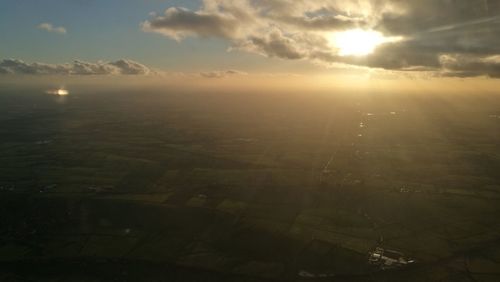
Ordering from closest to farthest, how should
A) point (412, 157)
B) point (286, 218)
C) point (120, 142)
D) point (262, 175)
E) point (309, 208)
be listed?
point (286, 218)
point (309, 208)
point (262, 175)
point (412, 157)
point (120, 142)

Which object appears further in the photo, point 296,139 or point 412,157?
point 296,139

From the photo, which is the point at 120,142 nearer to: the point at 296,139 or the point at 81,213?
the point at 296,139

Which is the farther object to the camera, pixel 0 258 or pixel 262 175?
pixel 262 175

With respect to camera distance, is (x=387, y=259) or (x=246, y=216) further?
(x=246, y=216)

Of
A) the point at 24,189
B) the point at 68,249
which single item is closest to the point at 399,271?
the point at 68,249

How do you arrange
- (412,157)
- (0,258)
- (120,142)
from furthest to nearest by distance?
1. (120,142)
2. (412,157)
3. (0,258)

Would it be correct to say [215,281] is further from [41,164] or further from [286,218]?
[41,164]

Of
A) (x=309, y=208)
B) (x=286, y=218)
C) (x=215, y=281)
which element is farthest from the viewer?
(x=309, y=208)

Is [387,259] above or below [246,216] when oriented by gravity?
below

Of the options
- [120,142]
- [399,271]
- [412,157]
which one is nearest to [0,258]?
[399,271]
